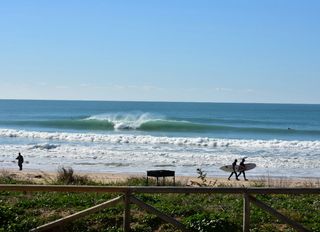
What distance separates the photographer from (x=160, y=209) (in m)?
9.02

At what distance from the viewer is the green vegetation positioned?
324 inches

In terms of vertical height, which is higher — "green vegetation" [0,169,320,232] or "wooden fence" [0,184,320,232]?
"wooden fence" [0,184,320,232]

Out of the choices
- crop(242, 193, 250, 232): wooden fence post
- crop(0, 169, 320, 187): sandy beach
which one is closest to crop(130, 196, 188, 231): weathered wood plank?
crop(242, 193, 250, 232): wooden fence post

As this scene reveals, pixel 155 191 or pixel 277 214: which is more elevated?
pixel 155 191

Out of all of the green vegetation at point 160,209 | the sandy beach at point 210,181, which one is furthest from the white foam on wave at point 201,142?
the green vegetation at point 160,209

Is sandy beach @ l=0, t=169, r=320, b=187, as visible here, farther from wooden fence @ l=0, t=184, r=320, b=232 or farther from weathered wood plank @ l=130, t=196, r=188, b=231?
weathered wood plank @ l=130, t=196, r=188, b=231

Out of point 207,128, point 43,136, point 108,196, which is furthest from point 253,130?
point 108,196

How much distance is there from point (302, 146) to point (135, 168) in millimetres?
19020

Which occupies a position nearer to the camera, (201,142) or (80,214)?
(80,214)

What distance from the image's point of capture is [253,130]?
5769 cm

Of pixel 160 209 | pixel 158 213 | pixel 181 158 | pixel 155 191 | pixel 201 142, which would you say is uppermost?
pixel 201 142

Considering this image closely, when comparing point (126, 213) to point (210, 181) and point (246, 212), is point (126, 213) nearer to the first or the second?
point (246, 212)

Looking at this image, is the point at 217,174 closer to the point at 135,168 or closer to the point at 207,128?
the point at 135,168

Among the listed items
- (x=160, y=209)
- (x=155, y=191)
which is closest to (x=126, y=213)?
(x=155, y=191)
